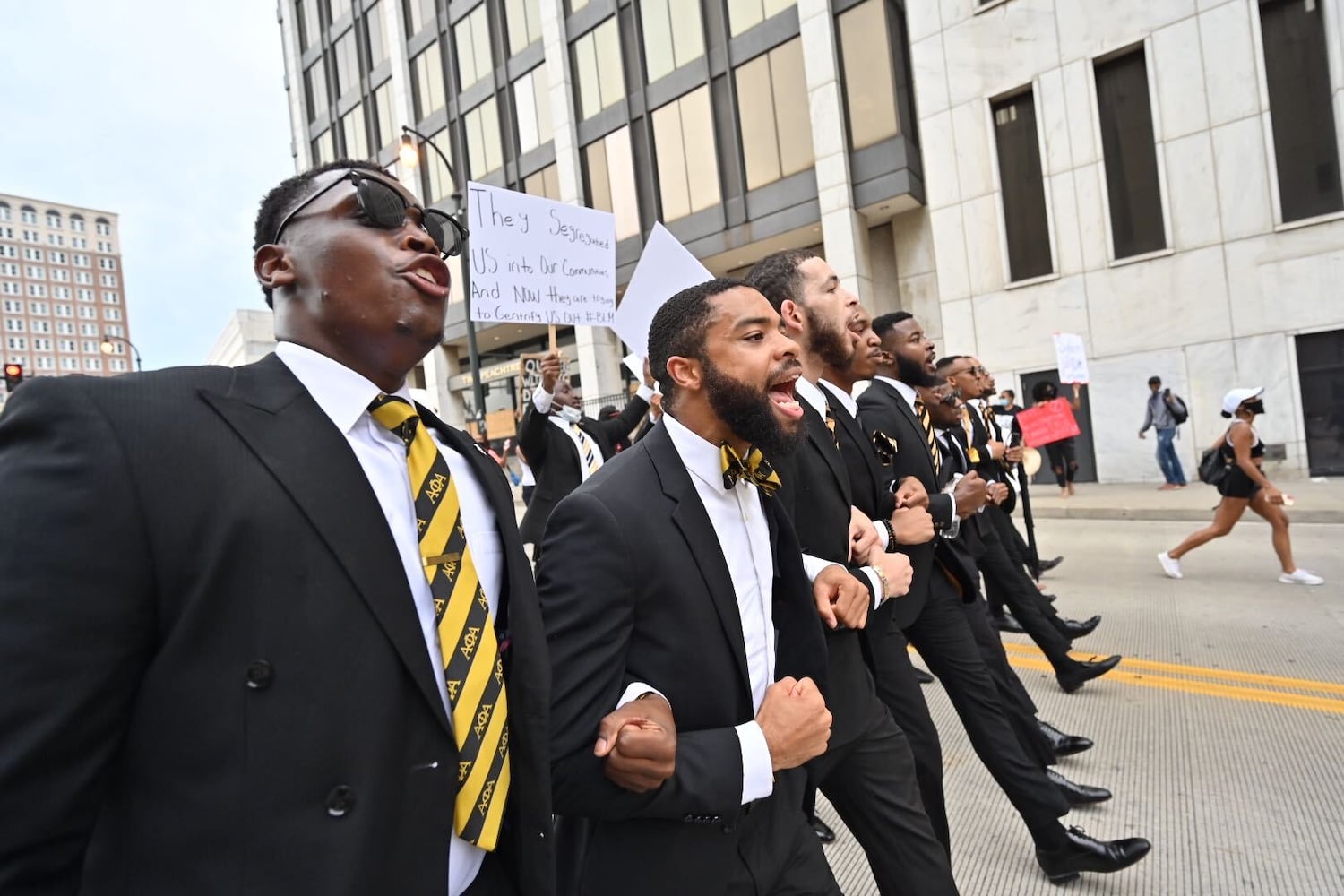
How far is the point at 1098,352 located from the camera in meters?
14.2

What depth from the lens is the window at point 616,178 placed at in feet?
73.6

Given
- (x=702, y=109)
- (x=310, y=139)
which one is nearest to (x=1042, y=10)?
(x=702, y=109)

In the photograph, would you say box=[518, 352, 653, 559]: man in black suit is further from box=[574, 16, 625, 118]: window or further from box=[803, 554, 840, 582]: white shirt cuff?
box=[574, 16, 625, 118]: window

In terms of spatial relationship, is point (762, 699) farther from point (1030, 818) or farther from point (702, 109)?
point (702, 109)

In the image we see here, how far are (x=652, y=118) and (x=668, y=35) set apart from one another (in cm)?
228

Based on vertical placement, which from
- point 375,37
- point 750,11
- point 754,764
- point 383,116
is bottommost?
point 754,764

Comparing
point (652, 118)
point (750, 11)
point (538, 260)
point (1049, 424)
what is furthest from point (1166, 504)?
point (652, 118)

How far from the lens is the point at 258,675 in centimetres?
101

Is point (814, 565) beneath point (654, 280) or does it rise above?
beneath

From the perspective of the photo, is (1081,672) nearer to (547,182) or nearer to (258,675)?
(258,675)

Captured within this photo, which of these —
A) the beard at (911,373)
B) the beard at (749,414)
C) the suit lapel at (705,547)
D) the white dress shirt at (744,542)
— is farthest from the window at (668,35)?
the suit lapel at (705,547)

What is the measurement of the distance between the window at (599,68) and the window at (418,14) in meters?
9.37

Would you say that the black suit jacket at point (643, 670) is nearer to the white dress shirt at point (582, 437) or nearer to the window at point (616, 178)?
the white dress shirt at point (582, 437)

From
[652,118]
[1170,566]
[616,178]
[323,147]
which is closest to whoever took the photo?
[1170,566]
